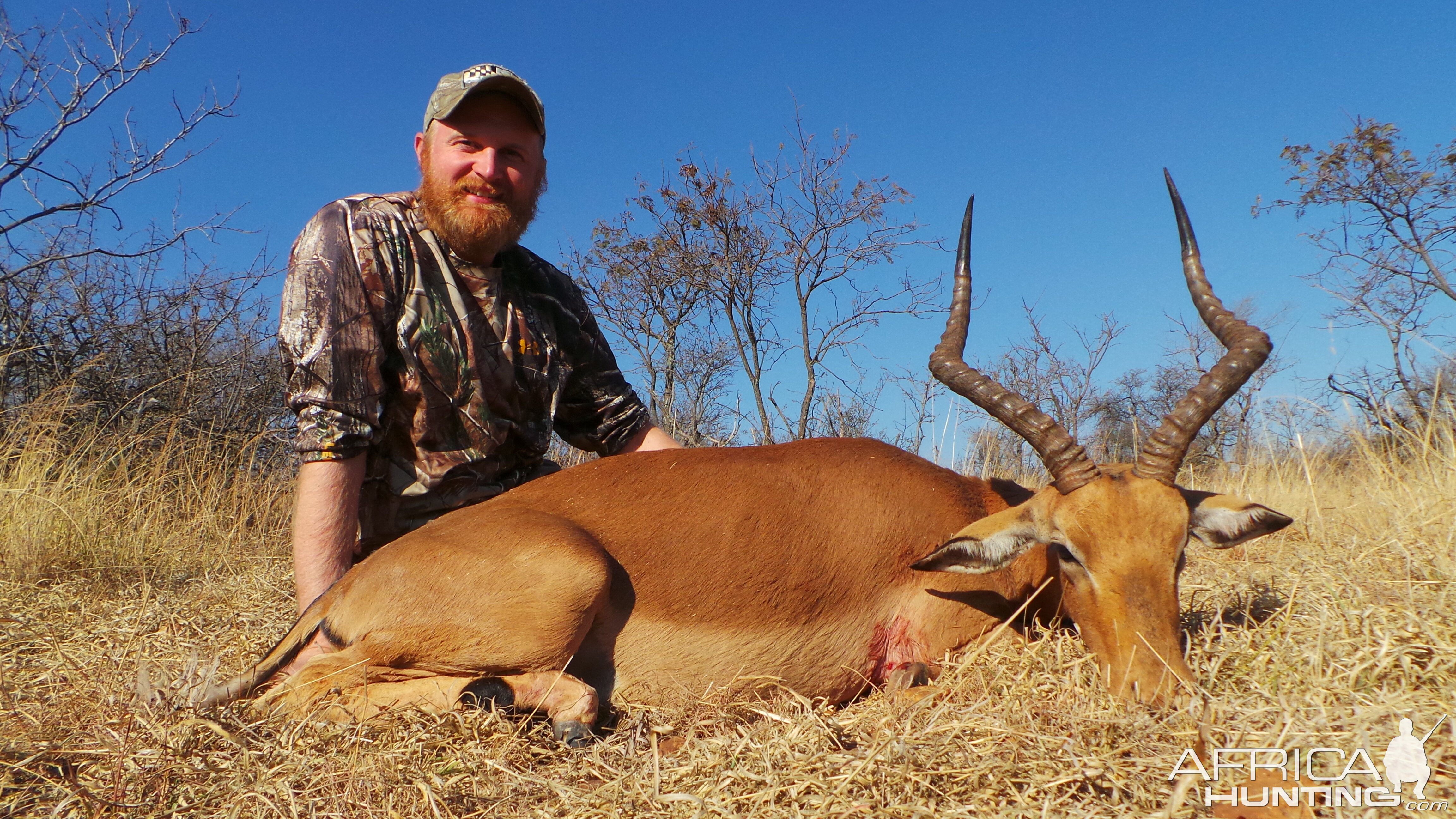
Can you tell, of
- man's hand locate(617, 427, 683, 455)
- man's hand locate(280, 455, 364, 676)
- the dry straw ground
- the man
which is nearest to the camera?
the dry straw ground

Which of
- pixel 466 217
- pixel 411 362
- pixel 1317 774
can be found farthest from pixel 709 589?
pixel 466 217

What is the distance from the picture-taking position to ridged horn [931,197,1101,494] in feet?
11.7

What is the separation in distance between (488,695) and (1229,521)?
10.2ft

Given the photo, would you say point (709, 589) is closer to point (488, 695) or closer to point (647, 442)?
point (488, 695)

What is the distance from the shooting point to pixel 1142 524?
10.8 ft

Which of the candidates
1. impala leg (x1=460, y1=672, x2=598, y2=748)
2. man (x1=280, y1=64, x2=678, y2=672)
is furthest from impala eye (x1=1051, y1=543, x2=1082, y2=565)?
man (x1=280, y1=64, x2=678, y2=672)

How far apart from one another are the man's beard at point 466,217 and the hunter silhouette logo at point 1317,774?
4122mm

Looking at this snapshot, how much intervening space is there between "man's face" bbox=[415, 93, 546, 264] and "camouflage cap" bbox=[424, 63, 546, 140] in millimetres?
50

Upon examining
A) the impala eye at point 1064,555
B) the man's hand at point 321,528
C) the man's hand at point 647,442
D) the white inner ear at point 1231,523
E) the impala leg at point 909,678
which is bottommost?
the impala leg at point 909,678

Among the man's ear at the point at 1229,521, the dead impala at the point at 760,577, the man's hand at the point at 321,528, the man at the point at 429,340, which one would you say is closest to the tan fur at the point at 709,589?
the dead impala at the point at 760,577

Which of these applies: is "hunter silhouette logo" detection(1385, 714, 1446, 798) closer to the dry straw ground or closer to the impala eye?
the dry straw ground

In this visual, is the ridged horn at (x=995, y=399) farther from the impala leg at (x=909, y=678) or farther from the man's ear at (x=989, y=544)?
the impala leg at (x=909, y=678)

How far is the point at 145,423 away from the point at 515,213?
281 inches

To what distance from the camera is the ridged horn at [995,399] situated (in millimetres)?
3572
